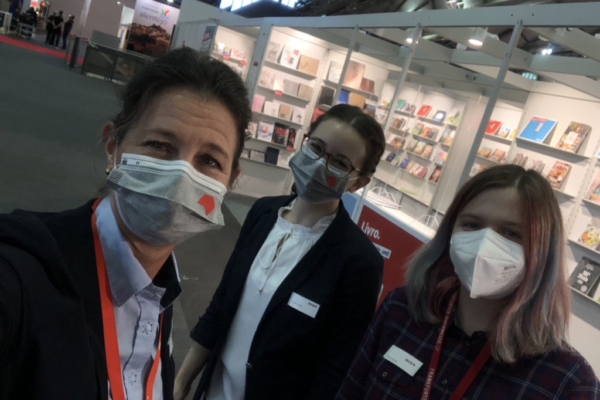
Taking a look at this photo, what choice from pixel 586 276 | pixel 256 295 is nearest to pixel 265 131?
pixel 586 276

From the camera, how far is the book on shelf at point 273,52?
7.32 m

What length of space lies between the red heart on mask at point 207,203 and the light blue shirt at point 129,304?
0.21m

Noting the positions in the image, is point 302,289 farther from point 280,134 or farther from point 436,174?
point 280,134

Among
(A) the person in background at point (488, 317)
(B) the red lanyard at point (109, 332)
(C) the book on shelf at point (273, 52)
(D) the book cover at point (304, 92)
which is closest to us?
(B) the red lanyard at point (109, 332)

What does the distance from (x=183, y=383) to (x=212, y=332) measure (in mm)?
234

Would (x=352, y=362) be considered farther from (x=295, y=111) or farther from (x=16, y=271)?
(x=295, y=111)

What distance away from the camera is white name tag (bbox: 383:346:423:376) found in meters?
1.25

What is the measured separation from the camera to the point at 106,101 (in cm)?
1114

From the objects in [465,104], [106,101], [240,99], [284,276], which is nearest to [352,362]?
[284,276]

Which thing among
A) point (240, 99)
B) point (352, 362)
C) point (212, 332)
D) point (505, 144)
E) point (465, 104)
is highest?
point (465, 104)

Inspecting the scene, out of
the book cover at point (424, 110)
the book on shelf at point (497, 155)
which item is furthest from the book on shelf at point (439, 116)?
the book on shelf at point (497, 155)

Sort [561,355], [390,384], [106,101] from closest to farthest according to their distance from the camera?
[561,355] < [390,384] < [106,101]

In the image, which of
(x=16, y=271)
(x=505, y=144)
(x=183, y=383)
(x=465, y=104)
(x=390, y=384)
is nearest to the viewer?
(x=16, y=271)

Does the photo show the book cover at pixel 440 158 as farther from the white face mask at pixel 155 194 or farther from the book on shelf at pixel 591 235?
the white face mask at pixel 155 194
